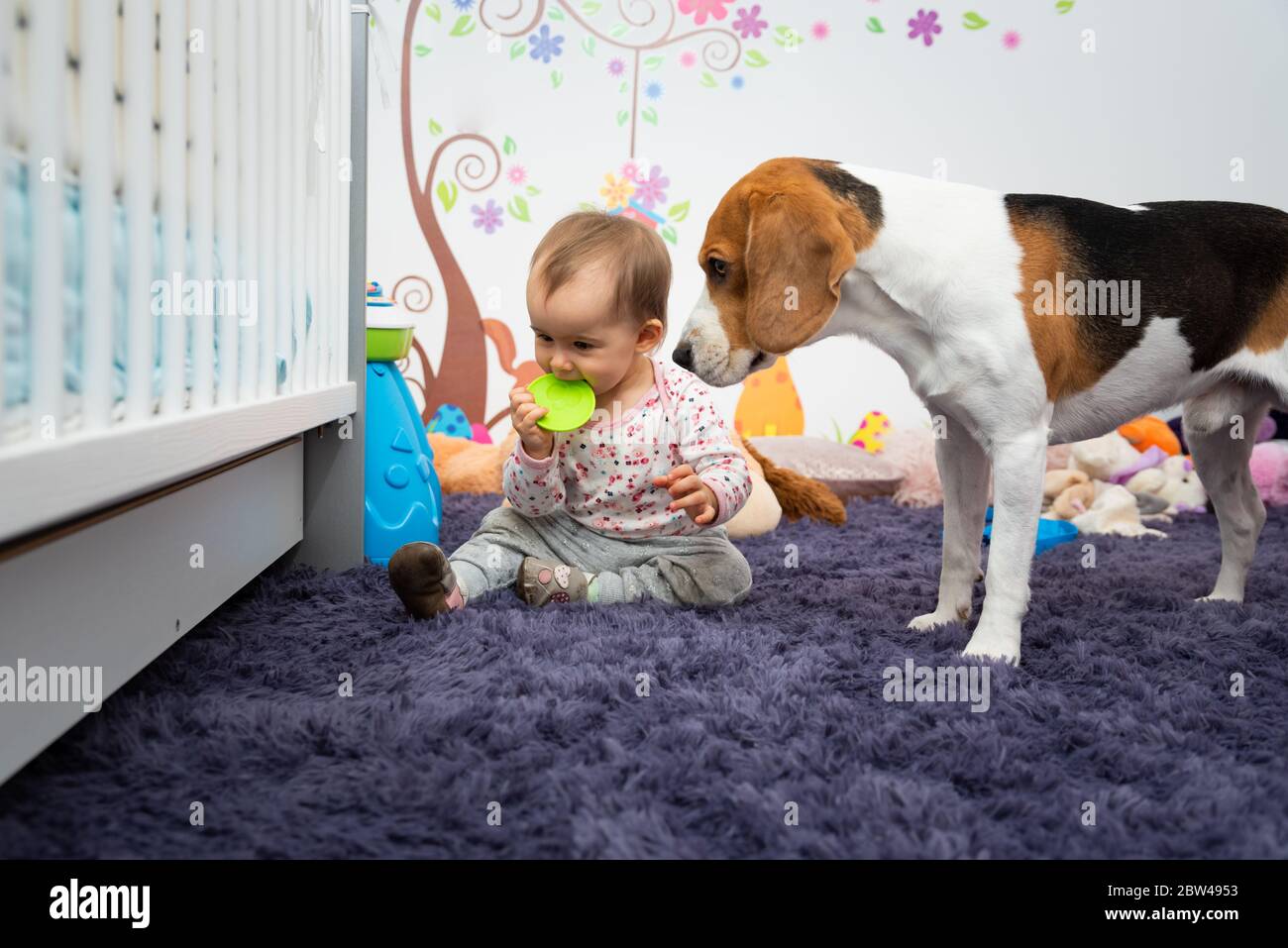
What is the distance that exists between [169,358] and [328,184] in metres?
0.77

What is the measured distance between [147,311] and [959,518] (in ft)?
3.69

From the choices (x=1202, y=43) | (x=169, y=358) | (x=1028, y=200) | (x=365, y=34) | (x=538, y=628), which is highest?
(x=1202, y=43)

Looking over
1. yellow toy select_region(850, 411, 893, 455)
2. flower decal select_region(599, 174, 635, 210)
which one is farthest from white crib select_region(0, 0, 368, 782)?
yellow toy select_region(850, 411, 893, 455)

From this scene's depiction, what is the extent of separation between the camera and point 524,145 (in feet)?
10.3

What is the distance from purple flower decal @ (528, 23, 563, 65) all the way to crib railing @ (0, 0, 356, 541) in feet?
5.52

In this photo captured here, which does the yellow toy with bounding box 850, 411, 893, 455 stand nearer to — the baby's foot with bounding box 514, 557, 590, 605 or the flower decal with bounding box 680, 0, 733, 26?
the flower decal with bounding box 680, 0, 733, 26

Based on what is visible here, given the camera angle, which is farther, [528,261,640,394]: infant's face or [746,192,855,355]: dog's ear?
[528,261,640,394]: infant's face

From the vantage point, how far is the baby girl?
1.45 metres

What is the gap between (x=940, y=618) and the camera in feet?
4.83

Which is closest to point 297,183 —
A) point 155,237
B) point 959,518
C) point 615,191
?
point 155,237

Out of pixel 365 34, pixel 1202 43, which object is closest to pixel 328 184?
pixel 365 34

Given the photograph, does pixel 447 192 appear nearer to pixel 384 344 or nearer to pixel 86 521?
pixel 384 344

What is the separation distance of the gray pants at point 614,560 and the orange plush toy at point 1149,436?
199cm

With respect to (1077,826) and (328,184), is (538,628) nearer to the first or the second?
(1077,826)
